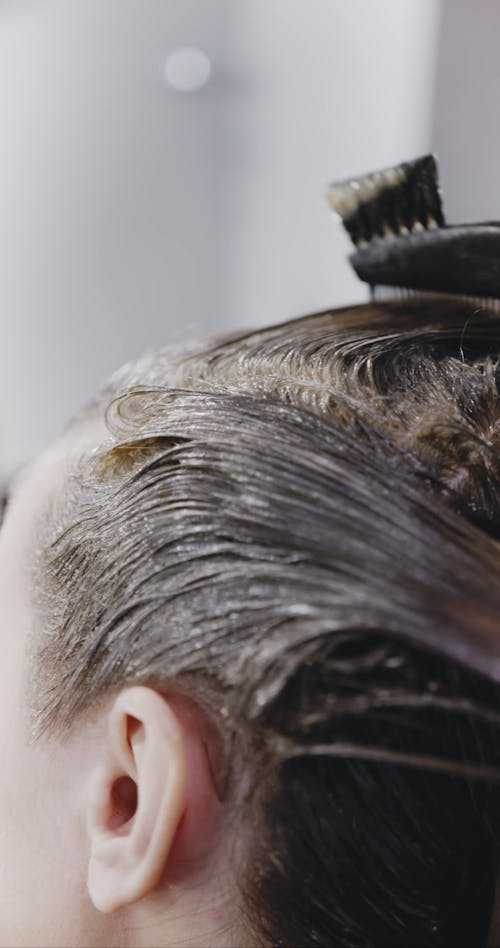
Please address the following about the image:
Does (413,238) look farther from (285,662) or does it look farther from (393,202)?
(285,662)

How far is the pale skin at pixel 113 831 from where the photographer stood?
0.37 meters

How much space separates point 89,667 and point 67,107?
1.21 metres

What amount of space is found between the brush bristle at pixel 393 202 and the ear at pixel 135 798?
329 mm

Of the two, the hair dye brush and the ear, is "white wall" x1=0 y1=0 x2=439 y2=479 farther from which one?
the ear

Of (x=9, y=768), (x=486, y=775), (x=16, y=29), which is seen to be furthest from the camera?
(x=16, y=29)

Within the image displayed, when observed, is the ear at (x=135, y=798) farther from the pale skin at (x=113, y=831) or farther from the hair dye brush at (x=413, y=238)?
the hair dye brush at (x=413, y=238)

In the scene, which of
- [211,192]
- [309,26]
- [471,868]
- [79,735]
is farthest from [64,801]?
[211,192]

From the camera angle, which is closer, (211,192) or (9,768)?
(9,768)

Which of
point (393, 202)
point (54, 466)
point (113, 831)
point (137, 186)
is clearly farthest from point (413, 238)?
point (137, 186)

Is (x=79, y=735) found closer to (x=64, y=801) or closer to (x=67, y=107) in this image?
(x=64, y=801)

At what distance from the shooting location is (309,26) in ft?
3.79

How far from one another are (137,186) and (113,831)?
4.09ft

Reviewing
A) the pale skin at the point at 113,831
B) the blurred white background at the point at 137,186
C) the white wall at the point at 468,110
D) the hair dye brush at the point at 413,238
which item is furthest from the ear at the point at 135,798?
Answer: the blurred white background at the point at 137,186

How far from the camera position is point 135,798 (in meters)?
0.40
